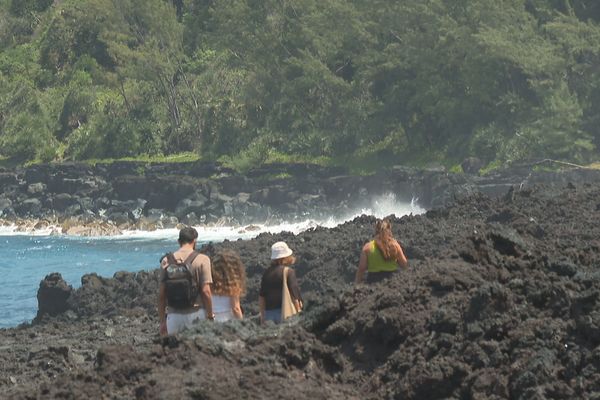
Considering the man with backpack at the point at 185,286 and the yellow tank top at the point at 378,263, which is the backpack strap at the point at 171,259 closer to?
the man with backpack at the point at 185,286

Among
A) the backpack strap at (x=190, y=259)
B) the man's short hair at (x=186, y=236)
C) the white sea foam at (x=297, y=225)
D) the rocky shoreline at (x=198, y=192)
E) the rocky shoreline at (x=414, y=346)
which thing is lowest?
the white sea foam at (x=297, y=225)

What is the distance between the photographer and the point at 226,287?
48.8 feet

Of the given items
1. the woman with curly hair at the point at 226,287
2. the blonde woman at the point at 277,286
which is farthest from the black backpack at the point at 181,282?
the blonde woman at the point at 277,286

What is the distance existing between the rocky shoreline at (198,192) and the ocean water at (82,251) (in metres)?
0.89

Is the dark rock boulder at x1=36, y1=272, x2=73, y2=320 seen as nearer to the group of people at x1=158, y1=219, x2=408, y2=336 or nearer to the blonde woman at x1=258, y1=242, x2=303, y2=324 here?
the group of people at x1=158, y1=219, x2=408, y2=336

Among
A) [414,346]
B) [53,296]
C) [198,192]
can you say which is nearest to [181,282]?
[414,346]

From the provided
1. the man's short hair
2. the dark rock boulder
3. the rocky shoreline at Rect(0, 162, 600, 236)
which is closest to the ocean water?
Answer: the rocky shoreline at Rect(0, 162, 600, 236)

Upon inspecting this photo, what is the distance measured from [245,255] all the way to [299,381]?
19.4m

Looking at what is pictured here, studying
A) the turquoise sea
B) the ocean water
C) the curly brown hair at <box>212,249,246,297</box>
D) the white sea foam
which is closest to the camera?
the curly brown hair at <box>212,249,246,297</box>

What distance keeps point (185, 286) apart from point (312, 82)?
5350cm

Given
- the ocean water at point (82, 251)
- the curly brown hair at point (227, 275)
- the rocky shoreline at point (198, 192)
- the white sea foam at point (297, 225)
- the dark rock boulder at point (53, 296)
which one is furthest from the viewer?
the rocky shoreline at point (198, 192)

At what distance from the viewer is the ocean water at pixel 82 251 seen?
4838 cm

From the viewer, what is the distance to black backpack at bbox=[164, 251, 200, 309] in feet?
46.4

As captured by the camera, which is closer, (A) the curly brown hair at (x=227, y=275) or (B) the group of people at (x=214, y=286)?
(B) the group of people at (x=214, y=286)
